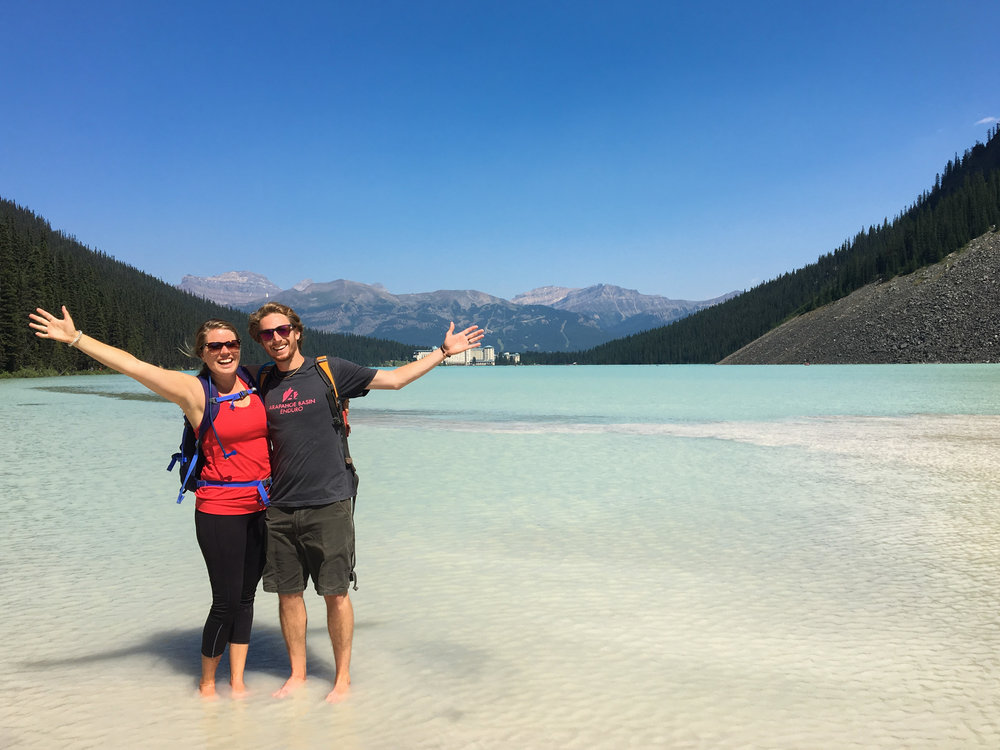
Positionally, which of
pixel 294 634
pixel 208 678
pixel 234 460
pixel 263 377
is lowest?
pixel 208 678

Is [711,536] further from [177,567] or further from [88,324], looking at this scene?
[88,324]

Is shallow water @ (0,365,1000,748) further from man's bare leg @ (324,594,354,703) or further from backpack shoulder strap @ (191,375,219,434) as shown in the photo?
backpack shoulder strap @ (191,375,219,434)

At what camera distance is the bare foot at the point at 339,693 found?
5.35 metres

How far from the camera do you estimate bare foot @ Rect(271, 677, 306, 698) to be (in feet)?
17.9

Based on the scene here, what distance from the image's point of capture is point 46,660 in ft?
20.2

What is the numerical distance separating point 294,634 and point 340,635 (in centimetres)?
38

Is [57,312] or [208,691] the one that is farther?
[57,312]

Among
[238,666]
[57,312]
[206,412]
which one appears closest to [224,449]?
[206,412]

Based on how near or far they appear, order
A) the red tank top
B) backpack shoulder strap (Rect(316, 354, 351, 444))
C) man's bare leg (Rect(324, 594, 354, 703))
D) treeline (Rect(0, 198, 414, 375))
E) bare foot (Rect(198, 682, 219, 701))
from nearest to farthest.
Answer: the red tank top → backpack shoulder strap (Rect(316, 354, 351, 444)) → man's bare leg (Rect(324, 594, 354, 703)) → bare foot (Rect(198, 682, 219, 701)) → treeline (Rect(0, 198, 414, 375))

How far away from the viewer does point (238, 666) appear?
5.39 metres

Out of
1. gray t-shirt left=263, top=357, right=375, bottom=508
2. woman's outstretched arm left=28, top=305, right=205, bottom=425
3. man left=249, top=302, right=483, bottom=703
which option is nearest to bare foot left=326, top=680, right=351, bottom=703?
man left=249, top=302, right=483, bottom=703

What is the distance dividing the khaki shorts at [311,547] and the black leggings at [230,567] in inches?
4.7

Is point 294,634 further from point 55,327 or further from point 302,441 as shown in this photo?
point 55,327

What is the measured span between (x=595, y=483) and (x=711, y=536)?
16.4 ft
